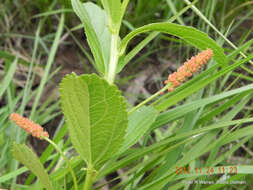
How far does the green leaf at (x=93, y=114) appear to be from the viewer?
2.08ft

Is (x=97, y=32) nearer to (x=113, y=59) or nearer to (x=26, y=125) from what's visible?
(x=113, y=59)

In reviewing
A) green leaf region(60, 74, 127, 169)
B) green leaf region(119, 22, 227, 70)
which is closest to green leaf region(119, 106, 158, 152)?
green leaf region(60, 74, 127, 169)

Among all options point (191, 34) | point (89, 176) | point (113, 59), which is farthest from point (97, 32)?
point (89, 176)

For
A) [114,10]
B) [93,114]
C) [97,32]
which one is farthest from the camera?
[97,32]

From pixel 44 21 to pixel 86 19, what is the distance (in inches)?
56.0

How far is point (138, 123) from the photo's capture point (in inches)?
34.3

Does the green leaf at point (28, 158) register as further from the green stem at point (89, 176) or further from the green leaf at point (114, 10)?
the green leaf at point (114, 10)

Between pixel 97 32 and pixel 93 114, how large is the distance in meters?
0.34


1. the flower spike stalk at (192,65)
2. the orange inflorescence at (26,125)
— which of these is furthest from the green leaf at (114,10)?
the orange inflorescence at (26,125)

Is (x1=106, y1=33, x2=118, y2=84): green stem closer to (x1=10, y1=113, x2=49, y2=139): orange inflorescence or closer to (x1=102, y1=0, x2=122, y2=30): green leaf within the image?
(x1=102, y1=0, x2=122, y2=30): green leaf

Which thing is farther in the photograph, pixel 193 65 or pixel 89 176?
pixel 89 176

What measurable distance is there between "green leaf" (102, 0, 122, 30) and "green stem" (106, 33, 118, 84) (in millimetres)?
32

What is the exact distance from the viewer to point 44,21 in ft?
7.22

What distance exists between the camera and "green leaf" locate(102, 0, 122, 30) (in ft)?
2.60
